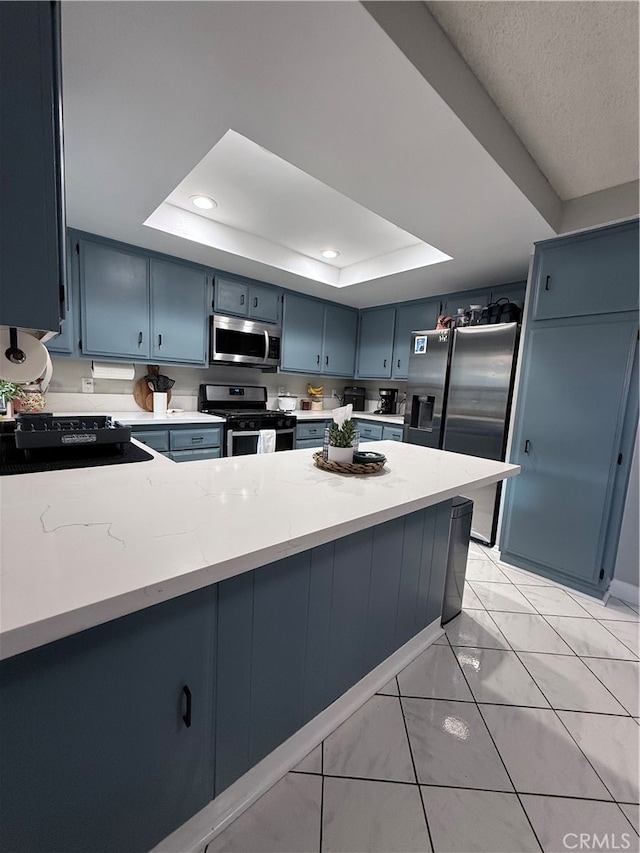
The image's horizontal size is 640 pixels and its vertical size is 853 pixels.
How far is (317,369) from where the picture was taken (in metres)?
4.01

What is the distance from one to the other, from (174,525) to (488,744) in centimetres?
142

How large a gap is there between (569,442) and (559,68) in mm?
1895

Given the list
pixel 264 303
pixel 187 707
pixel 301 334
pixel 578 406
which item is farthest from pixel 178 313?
pixel 578 406

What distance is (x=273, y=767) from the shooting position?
111 cm

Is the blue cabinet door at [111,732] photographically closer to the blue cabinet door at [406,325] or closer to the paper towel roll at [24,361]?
the paper towel roll at [24,361]

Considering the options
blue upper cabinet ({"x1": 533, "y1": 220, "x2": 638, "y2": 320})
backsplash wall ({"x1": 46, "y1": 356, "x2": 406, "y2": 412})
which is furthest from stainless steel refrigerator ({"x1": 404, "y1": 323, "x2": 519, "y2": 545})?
backsplash wall ({"x1": 46, "y1": 356, "x2": 406, "y2": 412})

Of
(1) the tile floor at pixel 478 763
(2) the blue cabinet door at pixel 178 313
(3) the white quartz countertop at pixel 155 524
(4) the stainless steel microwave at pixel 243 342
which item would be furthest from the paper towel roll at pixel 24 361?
(4) the stainless steel microwave at pixel 243 342

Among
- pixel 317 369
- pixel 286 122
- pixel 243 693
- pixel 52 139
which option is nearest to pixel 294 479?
pixel 243 693

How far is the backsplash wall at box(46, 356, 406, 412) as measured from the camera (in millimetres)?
2818

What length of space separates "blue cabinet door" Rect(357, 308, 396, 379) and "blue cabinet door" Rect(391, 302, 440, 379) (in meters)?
0.06

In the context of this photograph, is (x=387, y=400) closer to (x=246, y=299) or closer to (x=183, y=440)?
(x=246, y=299)

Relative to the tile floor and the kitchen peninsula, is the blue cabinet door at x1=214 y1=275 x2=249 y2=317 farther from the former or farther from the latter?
the tile floor

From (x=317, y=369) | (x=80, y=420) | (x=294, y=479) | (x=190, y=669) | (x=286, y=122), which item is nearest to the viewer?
(x=190, y=669)

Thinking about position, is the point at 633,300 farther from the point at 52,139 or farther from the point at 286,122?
the point at 52,139
